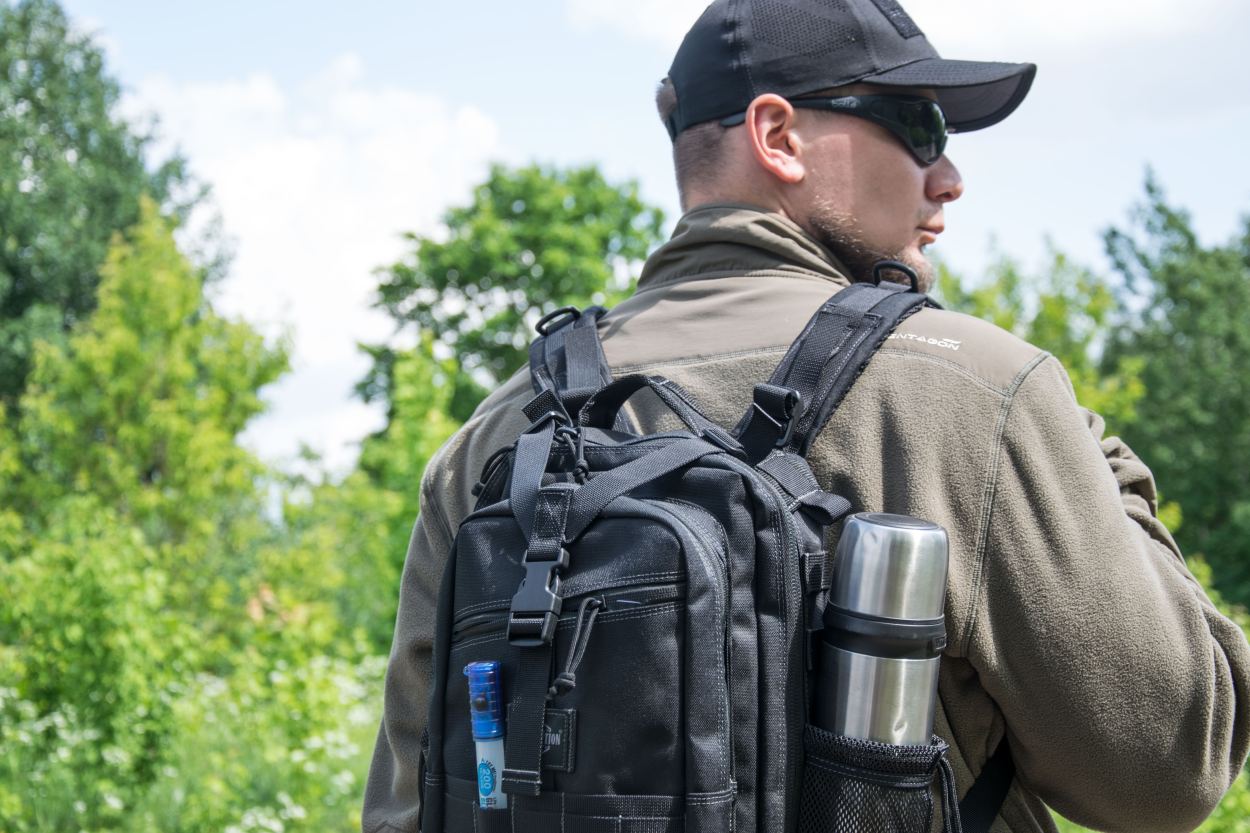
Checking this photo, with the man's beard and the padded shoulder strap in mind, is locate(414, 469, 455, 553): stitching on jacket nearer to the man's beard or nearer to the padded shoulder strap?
the padded shoulder strap

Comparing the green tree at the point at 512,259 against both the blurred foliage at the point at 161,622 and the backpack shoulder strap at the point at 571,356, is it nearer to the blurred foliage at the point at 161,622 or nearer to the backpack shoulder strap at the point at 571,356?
the blurred foliage at the point at 161,622

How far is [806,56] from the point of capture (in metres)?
1.94

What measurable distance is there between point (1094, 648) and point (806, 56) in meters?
1.02

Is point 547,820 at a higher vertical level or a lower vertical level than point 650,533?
lower

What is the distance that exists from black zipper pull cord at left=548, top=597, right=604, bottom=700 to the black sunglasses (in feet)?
2.99

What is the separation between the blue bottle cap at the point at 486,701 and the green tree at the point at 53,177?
24.1m

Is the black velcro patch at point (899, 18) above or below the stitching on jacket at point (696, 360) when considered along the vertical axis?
above

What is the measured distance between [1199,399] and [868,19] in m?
30.2

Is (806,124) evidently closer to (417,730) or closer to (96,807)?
(417,730)

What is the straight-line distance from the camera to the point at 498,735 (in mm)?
1536

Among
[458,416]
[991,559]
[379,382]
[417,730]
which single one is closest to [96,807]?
[417,730]

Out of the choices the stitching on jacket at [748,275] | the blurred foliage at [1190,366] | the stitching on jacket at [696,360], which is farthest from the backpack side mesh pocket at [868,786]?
the blurred foliage at [1190,366]

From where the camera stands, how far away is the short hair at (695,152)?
6.67 feet

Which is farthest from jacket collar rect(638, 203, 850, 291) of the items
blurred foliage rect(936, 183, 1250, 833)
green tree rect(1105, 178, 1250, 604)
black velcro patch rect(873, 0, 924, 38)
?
green tree rect(1105, 178, 1250, 604)
